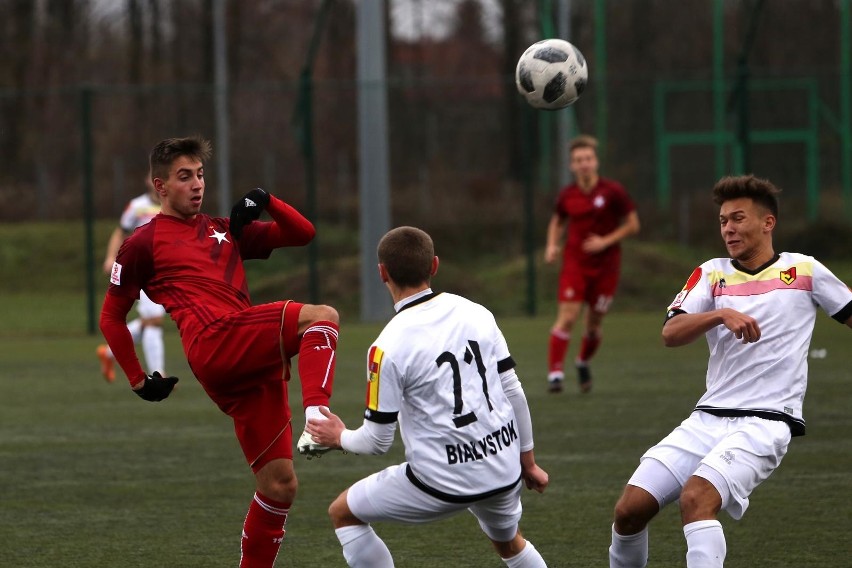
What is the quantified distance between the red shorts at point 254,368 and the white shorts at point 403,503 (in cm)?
78

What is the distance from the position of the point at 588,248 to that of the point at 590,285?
356mm

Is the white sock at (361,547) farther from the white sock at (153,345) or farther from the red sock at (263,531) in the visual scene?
the white sock at (153,345)

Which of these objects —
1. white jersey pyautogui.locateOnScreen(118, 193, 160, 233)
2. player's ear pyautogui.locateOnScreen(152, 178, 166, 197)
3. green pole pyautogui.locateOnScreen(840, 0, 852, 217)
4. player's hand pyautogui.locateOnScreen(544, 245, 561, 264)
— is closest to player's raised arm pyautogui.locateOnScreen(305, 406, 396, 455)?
player's ear pyautogui.locateOnScreen(152, 178, 166, 197)

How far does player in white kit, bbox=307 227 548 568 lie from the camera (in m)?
A: 4.19

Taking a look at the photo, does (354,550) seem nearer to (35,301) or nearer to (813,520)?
(813,520)

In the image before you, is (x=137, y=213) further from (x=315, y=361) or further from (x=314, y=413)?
(x=314, y=413)

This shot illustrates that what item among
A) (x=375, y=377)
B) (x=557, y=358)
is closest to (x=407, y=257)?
(x=375, y=377)

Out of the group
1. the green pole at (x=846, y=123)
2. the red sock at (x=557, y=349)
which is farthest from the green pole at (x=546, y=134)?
the red sock at (x=557, y=349)

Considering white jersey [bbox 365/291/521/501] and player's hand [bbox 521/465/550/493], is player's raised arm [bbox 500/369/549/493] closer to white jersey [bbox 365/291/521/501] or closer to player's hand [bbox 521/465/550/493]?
player's hand [bbox 521/465/550/493]

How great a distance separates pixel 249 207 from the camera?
17.1 ft

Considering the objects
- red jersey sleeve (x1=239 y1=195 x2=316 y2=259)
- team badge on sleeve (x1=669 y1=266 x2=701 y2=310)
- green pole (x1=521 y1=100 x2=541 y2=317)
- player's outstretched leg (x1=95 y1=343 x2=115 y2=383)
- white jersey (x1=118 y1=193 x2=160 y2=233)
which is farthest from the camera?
green pole (x1=521 y1=100 x2=541 y2=317)

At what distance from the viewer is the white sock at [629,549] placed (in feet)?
15.3

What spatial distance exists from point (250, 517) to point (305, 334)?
0.77 m

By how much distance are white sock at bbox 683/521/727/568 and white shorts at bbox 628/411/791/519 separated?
0.13m
